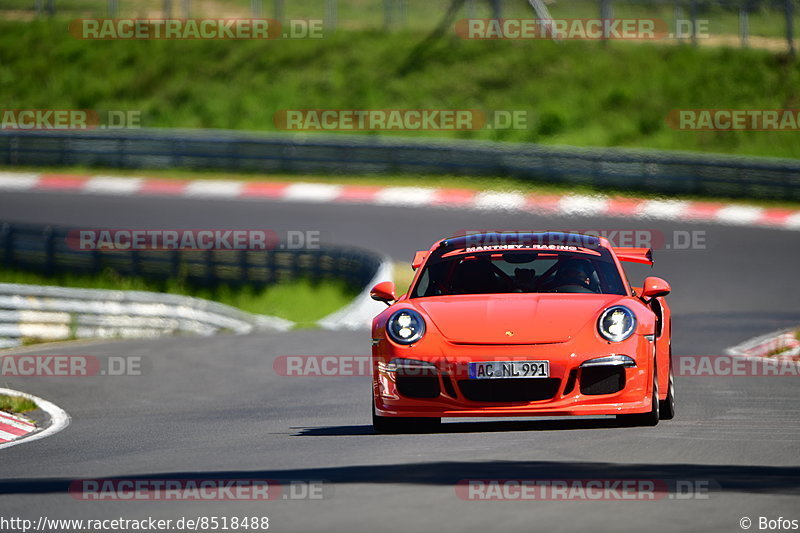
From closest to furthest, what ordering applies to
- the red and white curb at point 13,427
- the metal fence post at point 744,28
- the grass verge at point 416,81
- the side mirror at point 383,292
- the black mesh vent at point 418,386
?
the black mesh vent at point 418,386
the side mirror at point 383,292
the red and white curb at point 13,427
the grass verge at point 416,81
the metal fence post at point 744,28

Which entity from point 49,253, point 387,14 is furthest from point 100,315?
point 387,14

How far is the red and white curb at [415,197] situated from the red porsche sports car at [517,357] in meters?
16.4

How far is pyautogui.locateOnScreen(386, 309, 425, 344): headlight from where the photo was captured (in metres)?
8.12

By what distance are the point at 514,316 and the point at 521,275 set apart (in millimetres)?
972

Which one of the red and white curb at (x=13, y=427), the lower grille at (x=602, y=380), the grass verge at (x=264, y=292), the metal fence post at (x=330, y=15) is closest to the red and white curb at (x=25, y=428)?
the red and white curb at (x=13, y=427)

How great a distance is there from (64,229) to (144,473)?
15146 millimetres

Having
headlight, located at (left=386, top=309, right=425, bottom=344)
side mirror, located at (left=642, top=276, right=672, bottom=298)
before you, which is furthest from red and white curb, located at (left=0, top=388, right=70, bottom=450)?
side mirror, located at (left=642, top=276, right=672, bottom=298)

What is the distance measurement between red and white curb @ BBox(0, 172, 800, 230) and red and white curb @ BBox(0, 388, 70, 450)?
15.3 m

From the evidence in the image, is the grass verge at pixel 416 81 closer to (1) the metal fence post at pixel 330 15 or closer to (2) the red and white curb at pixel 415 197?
(1) the metal fence post at pixel 330 15

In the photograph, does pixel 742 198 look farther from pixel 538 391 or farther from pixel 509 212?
pixel 538 391

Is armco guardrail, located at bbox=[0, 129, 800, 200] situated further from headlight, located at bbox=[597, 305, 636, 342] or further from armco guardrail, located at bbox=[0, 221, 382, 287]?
headlight, located at bbox=[597, 305, 636, 342]

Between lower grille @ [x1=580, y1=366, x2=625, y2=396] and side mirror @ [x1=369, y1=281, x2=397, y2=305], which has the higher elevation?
side mirror @ [x1=369, y1=281, x2=397, y2=305]

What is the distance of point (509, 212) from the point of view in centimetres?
2517

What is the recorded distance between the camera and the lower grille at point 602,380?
7.94 m
